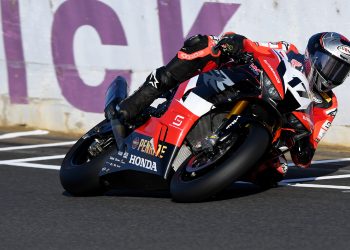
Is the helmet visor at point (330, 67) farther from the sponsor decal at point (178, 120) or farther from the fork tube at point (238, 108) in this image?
the sponsor decal at point (178, 120)

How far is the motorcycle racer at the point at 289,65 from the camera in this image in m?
6.69

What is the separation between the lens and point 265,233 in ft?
18.2

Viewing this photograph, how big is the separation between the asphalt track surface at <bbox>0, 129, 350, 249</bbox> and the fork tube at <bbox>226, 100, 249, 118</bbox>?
618mm

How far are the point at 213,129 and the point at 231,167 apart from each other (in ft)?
1.93

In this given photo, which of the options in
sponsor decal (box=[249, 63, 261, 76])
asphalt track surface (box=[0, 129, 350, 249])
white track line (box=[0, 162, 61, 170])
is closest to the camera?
asphalt track surface (box=[0, 129, 350, 249])

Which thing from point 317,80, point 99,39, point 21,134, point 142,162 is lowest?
point 21,134

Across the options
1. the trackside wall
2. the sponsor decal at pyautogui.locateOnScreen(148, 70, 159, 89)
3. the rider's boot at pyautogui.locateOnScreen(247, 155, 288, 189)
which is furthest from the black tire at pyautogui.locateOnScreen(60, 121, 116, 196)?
the trackside wall

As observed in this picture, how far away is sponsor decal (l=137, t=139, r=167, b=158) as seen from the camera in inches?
263

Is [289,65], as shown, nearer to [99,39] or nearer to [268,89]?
[268,89]

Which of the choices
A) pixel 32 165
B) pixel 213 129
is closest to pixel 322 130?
pixel 213 129

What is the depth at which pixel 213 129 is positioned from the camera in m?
6.63

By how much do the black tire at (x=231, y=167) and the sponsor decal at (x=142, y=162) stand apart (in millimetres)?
407

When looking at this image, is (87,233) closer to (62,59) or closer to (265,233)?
(265,233)

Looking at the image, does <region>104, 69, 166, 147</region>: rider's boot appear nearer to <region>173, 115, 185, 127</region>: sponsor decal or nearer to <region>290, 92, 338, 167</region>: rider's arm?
<region>173, 115, 185, 127</region>: sponsor decal
